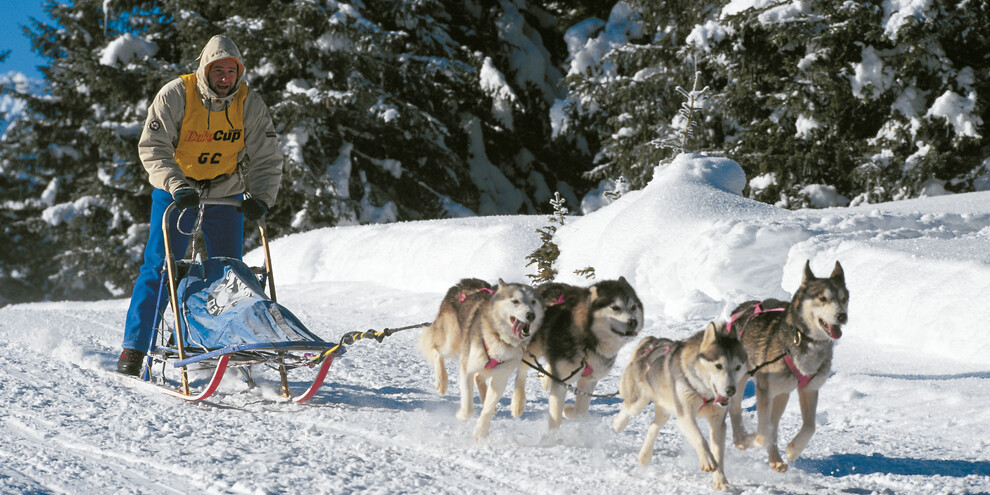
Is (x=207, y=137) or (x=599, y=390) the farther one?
(x=599, y=390)

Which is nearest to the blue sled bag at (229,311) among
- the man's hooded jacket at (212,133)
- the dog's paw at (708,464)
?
the man's hooded jacket at (212,133)

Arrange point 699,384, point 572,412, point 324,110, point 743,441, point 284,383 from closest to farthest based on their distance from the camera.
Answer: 1. point 699,384
2. point 743,441
3. point 572,412
4. point 284,383
5. point 324,110

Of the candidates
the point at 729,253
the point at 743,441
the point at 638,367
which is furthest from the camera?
the point at 729,253

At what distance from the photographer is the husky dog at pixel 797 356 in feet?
11.7

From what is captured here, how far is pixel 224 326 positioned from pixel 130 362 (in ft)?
3.11

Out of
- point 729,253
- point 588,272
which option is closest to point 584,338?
point 729,253

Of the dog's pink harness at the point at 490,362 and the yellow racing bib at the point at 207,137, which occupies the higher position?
the yellow racing bib at the point at 207,137

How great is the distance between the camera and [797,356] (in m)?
3.65

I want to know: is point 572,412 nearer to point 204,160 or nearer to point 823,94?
point 204,160

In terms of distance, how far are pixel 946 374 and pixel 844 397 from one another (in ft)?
2.90

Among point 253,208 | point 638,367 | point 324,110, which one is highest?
point 324,110

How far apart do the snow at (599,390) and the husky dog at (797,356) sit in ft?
0.57

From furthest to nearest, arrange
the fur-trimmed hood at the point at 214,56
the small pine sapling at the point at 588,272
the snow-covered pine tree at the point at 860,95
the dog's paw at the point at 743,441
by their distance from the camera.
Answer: the snow-covered pine tree at the point at 860,95 → the small pine sapling at the point at 588,272 → the fur-trimmed hood at the point at 214,56 → the dog's paw at the point at 743,441

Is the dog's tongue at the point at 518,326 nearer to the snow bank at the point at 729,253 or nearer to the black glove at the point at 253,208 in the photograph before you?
the black glove at the point at 253,208
